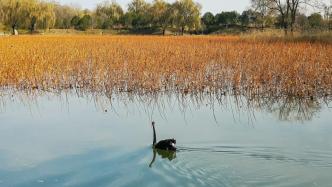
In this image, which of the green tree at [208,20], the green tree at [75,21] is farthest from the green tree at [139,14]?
the green tree at [208,20]

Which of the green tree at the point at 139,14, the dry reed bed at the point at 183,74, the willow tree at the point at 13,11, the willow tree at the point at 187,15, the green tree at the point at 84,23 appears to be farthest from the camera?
the green tree at the point at 139,14

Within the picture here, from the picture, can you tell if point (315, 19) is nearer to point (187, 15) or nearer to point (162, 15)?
point (187, 15)

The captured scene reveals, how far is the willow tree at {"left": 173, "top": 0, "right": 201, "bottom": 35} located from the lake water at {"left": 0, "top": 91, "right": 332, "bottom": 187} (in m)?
44.7

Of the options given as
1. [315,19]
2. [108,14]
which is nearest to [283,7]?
[315,19]

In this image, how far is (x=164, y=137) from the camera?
577cm

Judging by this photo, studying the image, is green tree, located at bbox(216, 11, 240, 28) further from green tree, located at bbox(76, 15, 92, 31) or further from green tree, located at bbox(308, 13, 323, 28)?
green tree, located at bbox(308, 13, 323, 28)

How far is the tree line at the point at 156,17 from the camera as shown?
34072 millimetres

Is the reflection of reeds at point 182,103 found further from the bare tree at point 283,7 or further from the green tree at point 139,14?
the green tree at point 139,14

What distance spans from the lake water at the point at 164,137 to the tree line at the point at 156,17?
2345cm

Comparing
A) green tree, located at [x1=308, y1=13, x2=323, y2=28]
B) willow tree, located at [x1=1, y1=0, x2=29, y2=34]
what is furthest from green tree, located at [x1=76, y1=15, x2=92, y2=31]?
green tree, located at [x1=308, y1=13, x2=323, y2=28]

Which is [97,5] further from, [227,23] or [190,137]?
[190,137]

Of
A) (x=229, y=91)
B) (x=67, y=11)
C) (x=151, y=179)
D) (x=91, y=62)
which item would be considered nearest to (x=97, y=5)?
(x=67, y=11)

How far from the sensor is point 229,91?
8.84 m

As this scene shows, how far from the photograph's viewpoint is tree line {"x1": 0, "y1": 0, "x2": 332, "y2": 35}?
3407 centimetres
